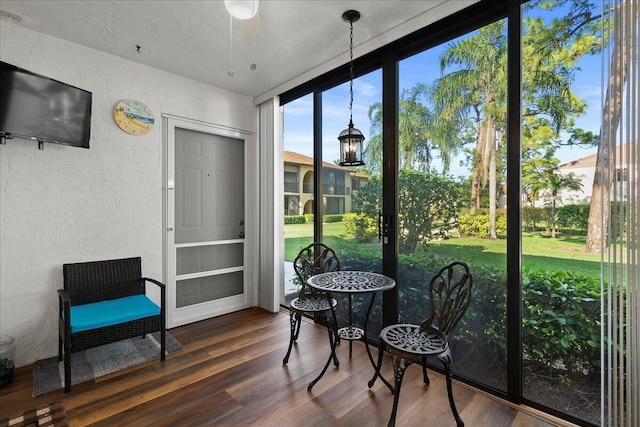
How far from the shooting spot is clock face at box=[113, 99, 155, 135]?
2875mm

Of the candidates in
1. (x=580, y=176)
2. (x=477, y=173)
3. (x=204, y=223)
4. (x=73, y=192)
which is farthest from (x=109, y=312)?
(x=580, y=176)

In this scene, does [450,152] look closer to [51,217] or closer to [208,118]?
[208,118]

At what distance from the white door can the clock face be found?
0.21 meters

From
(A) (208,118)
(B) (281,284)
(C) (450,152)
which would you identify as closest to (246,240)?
(B) (281,284)

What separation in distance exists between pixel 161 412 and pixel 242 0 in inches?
95.6

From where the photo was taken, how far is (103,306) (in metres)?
2.50

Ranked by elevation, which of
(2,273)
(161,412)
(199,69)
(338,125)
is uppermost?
(199,69)

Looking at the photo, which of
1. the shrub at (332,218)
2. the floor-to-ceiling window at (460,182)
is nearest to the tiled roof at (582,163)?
the floor-to-ceiling window at (460,182)

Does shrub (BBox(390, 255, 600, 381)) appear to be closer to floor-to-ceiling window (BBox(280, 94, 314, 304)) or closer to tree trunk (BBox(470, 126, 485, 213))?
tree trunk (BBox(470, 126, 485, 213))

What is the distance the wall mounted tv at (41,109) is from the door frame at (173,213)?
2.47 feet

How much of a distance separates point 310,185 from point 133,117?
1920 millimetres

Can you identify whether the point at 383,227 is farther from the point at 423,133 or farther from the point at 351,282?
the point at 423,133

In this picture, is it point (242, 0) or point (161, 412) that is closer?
point (242, 0)

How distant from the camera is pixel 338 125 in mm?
3150
